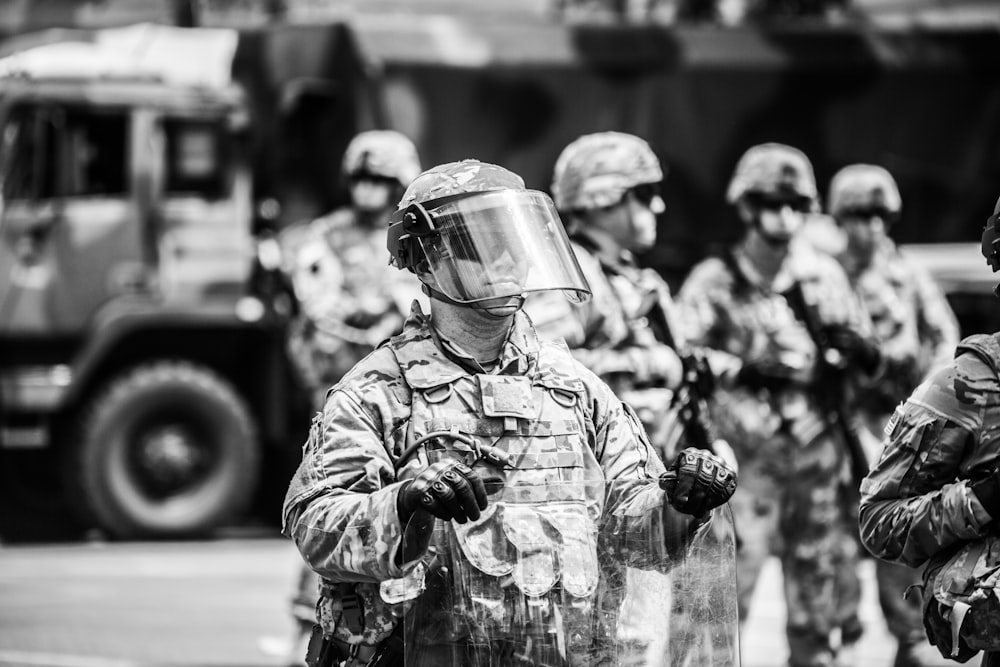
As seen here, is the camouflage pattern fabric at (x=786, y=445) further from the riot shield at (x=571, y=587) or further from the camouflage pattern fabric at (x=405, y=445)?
the riot shield at (x=571, y=587)

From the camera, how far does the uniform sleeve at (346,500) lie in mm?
3383

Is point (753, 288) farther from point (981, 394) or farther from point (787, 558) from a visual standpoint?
point (981, 394)

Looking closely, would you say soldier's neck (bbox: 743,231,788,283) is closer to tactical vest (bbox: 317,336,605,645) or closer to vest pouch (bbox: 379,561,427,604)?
A: tactical vest (bbox: 317,336,605,645)

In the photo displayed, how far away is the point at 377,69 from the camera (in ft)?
38.7

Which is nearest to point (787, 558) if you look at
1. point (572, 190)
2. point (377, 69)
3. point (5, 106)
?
point (572, 190)

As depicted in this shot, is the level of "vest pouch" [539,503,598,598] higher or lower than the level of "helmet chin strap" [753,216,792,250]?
higher

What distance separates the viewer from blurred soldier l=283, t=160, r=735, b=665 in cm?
345

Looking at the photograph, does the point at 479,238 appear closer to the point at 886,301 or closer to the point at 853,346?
the point at 853,346

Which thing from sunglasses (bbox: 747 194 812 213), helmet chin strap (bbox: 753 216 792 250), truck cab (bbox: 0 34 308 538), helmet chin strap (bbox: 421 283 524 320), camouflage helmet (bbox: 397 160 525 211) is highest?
camouflage helmet (bbox: 397 160 525 211)

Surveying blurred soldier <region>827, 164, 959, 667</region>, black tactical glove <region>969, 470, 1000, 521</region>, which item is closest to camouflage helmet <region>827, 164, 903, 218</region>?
blurred soldier <region>827, 164, 959, 667</region>

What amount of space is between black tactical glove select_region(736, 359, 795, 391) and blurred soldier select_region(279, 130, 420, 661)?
1.67 meters

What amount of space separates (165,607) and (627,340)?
4.49m

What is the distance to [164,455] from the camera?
12.0 m

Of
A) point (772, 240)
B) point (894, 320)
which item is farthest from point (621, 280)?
point (894, 320)
